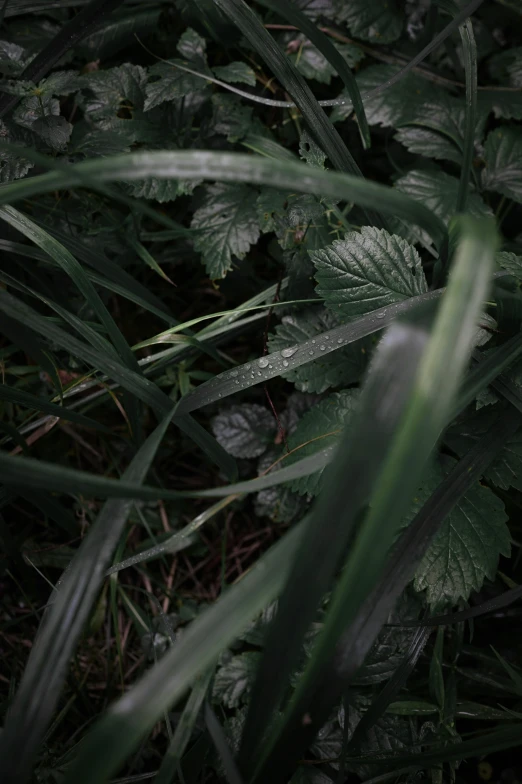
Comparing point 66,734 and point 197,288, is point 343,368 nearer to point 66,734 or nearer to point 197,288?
point 197,288

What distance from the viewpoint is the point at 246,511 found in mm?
1734

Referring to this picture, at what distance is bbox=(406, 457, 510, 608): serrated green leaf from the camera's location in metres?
1.13

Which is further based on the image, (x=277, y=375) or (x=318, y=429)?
(x=318, y=429)

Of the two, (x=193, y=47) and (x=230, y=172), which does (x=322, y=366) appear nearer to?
(x=230, y=172)

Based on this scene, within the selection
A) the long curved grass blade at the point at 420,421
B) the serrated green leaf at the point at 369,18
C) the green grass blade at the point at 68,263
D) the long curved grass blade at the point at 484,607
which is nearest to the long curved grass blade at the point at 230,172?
the long curved grass blade at the point at 420,421

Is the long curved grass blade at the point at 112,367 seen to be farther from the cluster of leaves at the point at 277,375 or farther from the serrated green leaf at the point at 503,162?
the serrated green leaf at the point at 503,162

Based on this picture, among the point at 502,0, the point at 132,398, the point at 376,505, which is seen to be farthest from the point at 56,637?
the point at 502,0

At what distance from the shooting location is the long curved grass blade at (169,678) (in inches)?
24.3

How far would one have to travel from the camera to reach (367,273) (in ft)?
3.82

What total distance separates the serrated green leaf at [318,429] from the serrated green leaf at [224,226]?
44cm

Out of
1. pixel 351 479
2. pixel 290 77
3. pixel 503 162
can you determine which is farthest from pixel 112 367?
pixel 503 162

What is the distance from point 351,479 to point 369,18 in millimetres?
1382

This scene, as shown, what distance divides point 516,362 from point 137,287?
3.01ft

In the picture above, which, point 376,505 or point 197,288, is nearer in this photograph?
point 376,505
